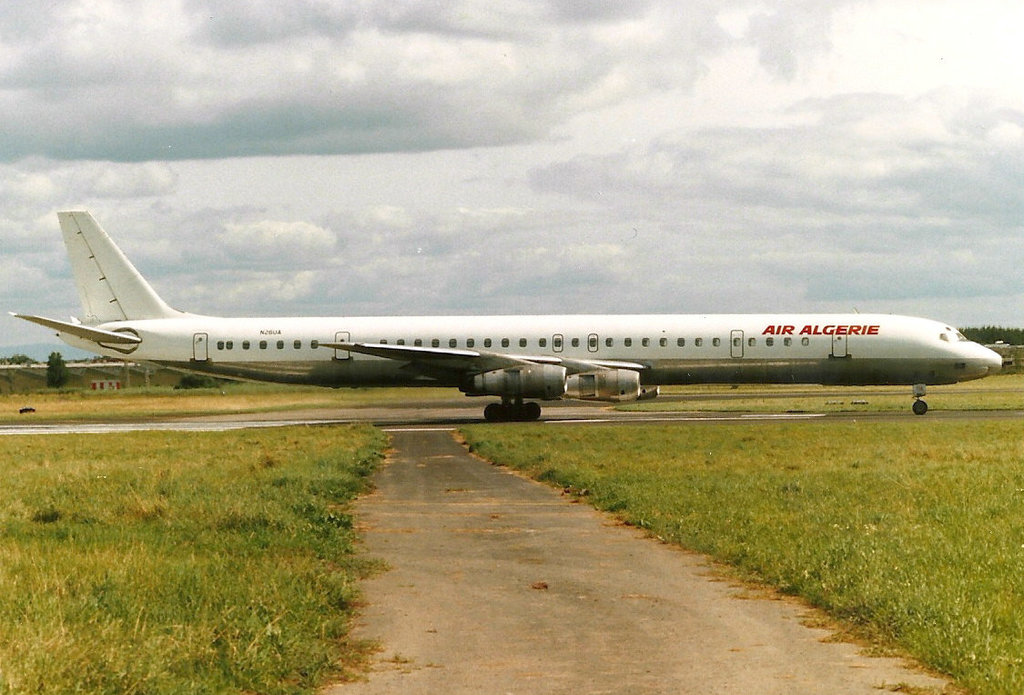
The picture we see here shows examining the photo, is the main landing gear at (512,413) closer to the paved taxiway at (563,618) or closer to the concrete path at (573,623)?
the paved taxiway at (563,618)

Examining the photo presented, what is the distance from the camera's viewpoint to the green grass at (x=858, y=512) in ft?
29.2

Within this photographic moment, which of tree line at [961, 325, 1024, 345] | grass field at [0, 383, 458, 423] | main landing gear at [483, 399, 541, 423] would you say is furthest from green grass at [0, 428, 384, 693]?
tree line at [961, 325, 1024, 345]

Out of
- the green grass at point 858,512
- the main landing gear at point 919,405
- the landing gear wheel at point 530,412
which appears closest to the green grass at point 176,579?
the green grass at point 858,512

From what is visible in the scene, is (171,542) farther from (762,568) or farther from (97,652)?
(762,568)

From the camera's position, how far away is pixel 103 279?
43.9 m

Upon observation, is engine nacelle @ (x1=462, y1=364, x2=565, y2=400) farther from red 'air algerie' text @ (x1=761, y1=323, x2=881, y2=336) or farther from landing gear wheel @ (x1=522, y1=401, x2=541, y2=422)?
red 'air algerie' text @ (x1=761, y1=323, x2=881, y2=336)

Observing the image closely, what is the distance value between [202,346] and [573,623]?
3503 centimetres

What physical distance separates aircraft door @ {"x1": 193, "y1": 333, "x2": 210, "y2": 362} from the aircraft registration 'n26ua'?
5cm

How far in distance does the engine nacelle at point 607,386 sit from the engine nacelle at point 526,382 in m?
0.69

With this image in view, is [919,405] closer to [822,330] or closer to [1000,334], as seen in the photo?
[822,330]

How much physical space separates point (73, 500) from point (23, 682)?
11.0m

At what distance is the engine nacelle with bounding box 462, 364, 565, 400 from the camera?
38125 millimetres

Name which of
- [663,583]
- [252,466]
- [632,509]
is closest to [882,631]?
[663,583]

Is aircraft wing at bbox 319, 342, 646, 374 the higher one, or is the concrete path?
aircraft wing at bbox 319, 342, 646, 374
